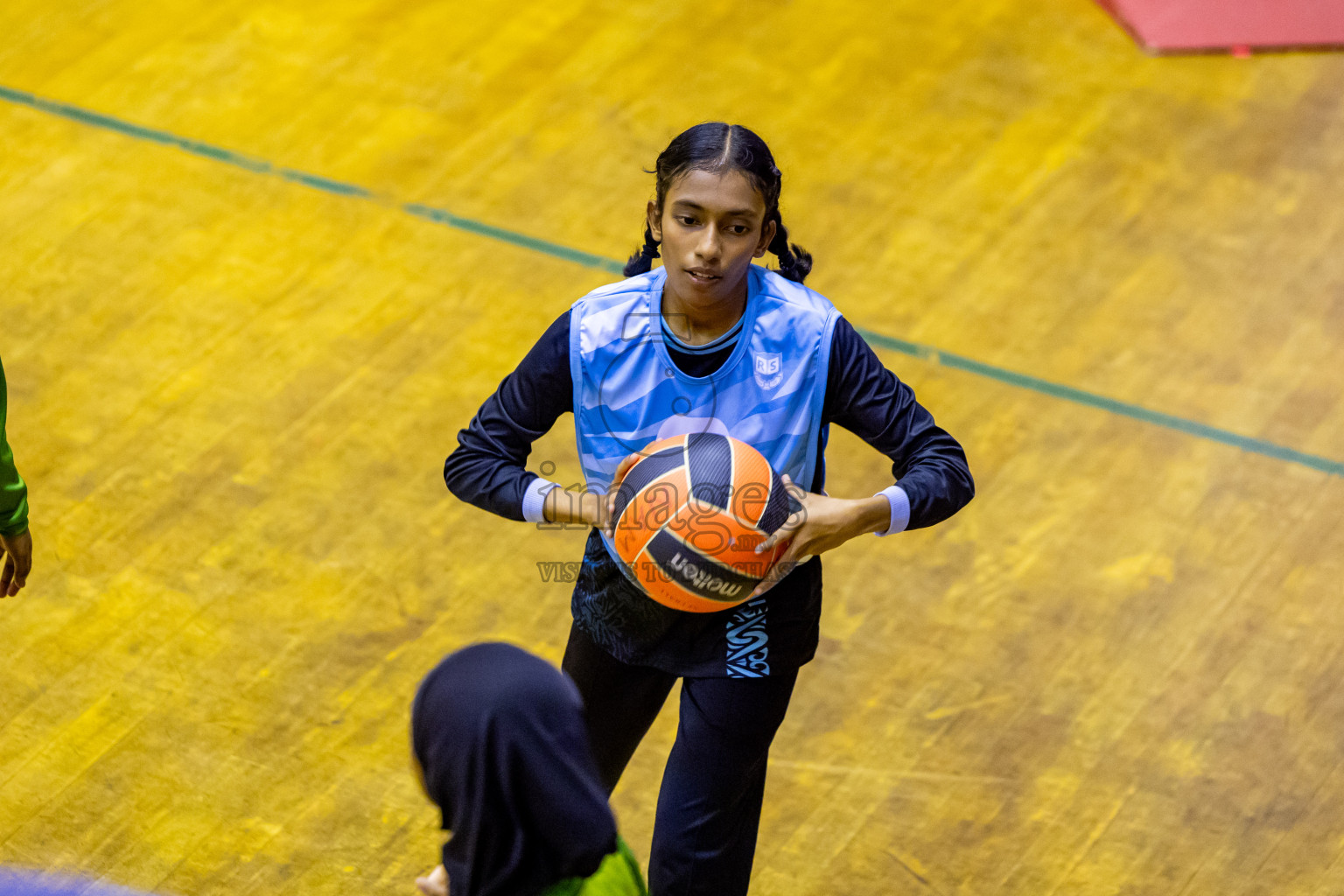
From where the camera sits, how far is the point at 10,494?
3.14m

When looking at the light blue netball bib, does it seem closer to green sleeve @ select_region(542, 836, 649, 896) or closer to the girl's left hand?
the girl's left hand

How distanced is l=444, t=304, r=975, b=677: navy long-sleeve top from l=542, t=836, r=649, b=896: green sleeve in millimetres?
794

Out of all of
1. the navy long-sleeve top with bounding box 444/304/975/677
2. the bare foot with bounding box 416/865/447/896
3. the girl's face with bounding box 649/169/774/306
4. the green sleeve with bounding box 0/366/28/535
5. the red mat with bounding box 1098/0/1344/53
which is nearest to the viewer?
the bare foot with bounding box 416/865/447/896

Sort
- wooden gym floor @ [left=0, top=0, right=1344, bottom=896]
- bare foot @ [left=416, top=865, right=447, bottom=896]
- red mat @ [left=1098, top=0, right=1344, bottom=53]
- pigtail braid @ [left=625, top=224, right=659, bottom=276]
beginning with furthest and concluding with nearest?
red mat @ [left=1098, top=0, right=1344, bottom=53] < wooden gym floor @ [left=0, top=0, right=1344, bottom=896] < pigtail braid @ [left=625, top=224, right=659, bottom=276] < bare foot @ [left=416, top=865, right=447, bottom=896]

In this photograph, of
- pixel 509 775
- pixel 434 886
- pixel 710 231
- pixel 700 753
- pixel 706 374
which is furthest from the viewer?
pixel 700 753

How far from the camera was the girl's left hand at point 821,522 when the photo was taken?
8.83ft

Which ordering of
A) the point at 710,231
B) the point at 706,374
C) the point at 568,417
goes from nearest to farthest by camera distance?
1. the point at 710,231
2. the point at 706,374
3. the point at 568,417

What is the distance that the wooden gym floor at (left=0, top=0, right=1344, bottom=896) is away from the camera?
3715 millimetres

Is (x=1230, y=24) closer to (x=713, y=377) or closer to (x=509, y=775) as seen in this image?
(x=713, y=377)

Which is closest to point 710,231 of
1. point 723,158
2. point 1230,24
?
point 723,158

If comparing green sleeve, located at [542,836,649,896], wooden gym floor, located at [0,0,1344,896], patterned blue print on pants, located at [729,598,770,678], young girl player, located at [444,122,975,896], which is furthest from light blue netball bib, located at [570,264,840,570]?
wooden gym floor, located at [0,0,1344,896]

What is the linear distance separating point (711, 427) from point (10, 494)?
1422 mm

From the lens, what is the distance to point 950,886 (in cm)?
355

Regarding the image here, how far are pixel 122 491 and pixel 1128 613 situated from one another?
2.77m
